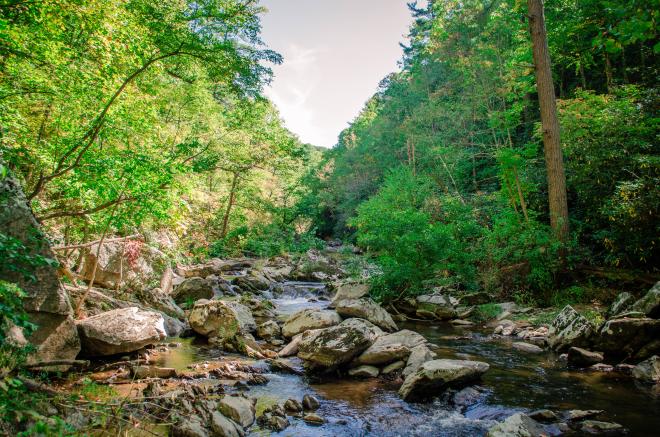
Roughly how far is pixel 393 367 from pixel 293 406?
2.13 metres

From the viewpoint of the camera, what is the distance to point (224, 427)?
406 cm

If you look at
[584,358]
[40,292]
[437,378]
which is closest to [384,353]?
[437,378]

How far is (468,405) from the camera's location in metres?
5.09

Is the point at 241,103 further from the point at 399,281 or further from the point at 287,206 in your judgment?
the point at 287,206

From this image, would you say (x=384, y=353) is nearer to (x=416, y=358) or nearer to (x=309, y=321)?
(x=416, y=358)

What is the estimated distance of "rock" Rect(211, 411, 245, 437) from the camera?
4.02 metres

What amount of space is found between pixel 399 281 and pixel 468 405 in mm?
6379

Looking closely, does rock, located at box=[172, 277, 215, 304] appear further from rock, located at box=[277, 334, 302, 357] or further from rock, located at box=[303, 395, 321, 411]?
rock, located at box=[303, 395, 321, 411]

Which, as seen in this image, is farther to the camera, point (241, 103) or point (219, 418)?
point (241, 103)

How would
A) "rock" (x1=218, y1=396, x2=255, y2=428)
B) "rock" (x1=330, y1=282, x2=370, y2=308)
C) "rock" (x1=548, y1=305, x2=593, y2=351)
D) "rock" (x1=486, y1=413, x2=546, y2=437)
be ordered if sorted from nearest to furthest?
"rock" (x1=486, y1=413, x2=546, y2=437)
"rock" (x1=218, y1=396, x2=255, y2=428)
"rock" (x1=548, y1=305, x2=593, y2=351)
"rock" (x1=330, y1=282, x2=370, y2=308)

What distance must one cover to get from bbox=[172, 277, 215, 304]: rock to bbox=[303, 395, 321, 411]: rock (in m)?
7.40

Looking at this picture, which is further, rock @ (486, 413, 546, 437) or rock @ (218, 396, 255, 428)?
rock @ (218, 396, 255, 428)

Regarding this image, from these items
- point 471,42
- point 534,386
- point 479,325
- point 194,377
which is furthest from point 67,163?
point 471,42

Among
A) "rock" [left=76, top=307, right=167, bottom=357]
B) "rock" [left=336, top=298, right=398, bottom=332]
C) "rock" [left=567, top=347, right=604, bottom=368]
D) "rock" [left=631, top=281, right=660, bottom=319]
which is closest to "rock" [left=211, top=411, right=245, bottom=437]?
"rock" [left=76, top=307, right=167, bottom=357]
